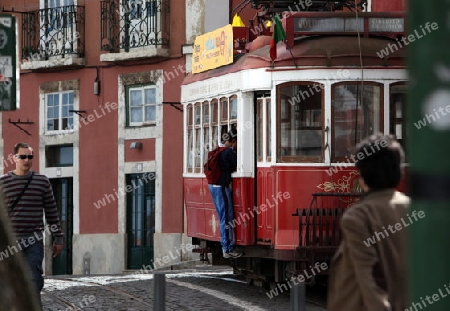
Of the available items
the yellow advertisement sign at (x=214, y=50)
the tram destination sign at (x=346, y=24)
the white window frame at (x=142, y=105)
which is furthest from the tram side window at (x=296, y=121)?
the white window frame at (x=142, y=105)

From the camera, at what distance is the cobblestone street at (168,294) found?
50.3ft

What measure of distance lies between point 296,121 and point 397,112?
1.30 m

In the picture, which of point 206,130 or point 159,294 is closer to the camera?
point 159,294

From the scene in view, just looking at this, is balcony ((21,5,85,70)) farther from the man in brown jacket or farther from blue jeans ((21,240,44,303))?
the man in brown jacket

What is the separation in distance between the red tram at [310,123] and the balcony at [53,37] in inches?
575

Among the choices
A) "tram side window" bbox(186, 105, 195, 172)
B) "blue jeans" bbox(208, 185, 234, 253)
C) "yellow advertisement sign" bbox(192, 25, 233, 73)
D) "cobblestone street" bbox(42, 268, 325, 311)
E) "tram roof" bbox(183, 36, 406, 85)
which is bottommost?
"cobblestone street" bbox(42, 268, 325, 311)

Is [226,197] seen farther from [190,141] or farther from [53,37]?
[53,37]

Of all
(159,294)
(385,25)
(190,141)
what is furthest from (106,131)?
(159,294)

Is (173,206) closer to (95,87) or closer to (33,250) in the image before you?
(95,87)

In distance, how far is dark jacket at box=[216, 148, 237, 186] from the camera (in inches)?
661

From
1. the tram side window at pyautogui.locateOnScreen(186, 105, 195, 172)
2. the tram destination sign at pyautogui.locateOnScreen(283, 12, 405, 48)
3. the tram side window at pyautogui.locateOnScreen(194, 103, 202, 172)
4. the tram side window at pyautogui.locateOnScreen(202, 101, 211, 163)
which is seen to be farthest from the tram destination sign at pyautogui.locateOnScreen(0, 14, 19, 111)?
the tram side window at pyautogui.locateOnScreen(186, 105, 195, 172)

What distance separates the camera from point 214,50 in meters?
18.3

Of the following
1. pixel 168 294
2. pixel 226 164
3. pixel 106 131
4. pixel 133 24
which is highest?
pixel 133 24

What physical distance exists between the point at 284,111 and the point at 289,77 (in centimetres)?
44
